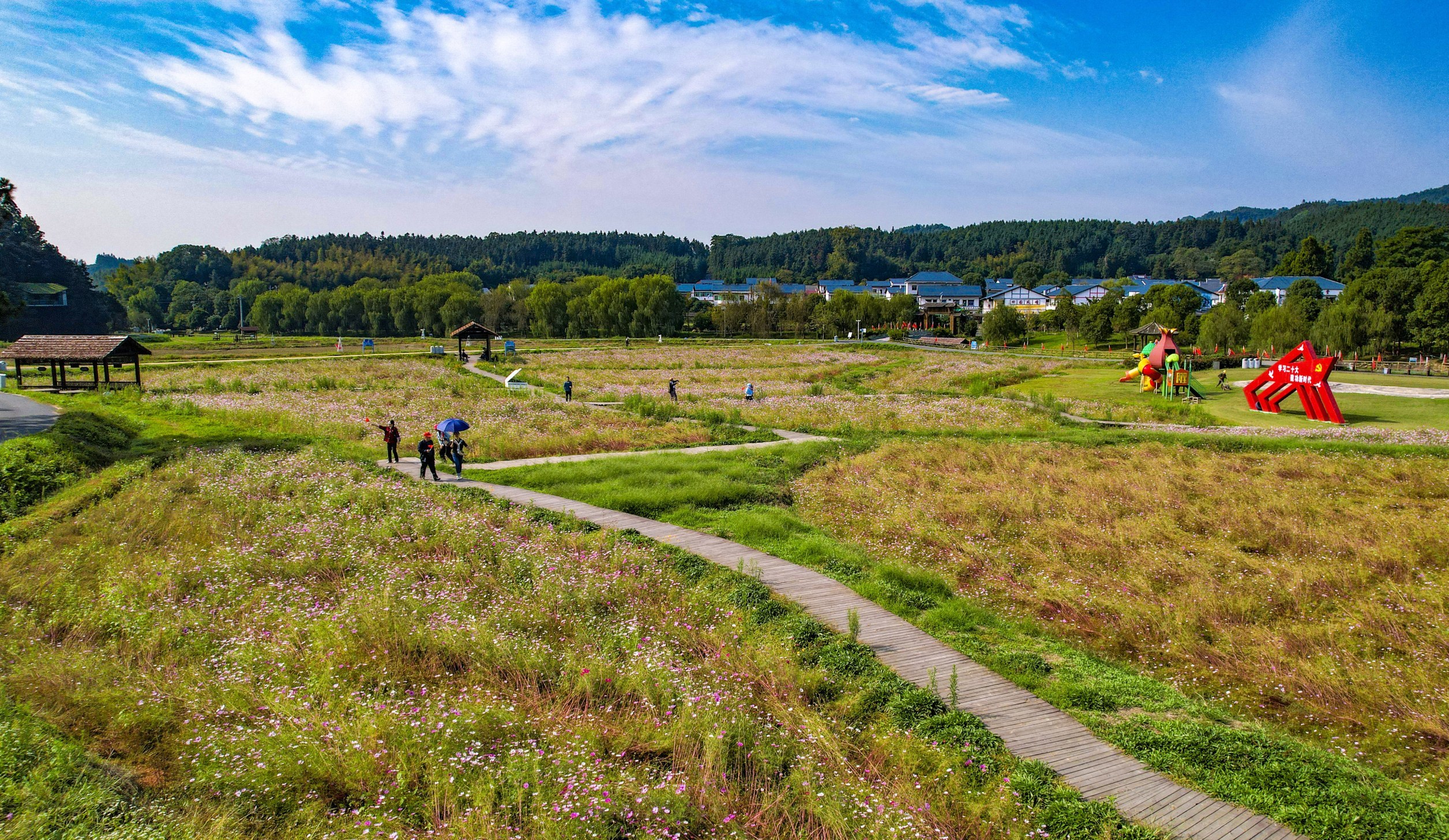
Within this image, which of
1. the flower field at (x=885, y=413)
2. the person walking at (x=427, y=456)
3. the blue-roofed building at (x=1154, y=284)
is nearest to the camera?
the person walking at (x=427, y=456)

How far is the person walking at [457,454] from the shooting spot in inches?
798

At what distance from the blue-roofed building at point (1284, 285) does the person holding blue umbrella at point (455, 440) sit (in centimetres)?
12626

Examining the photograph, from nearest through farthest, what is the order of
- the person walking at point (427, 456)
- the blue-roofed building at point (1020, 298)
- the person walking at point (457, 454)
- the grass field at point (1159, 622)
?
the grass field at point (1159, 622)
the person walking at point (427, 456)
the person walking at point (457, 454)
the blue-roofed building at point (1020, 298)

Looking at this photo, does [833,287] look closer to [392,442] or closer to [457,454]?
[392,442]

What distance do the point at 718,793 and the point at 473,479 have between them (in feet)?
47.2

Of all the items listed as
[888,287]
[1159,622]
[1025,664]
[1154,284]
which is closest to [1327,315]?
[1159,622]

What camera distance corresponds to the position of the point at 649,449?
24.5 meters

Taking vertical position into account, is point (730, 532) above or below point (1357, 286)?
below

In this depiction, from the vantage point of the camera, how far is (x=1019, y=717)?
8.69 meters

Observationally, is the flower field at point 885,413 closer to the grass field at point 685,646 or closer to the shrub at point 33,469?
the grass field at point 685,646

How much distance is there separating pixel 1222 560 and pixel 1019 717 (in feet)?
25.6

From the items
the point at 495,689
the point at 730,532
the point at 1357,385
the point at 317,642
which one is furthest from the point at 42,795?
the point at 1357,385

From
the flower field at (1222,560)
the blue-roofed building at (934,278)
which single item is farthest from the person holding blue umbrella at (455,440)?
the blue-roofed building at (934,278)

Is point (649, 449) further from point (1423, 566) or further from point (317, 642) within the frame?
point (1423, 566)
